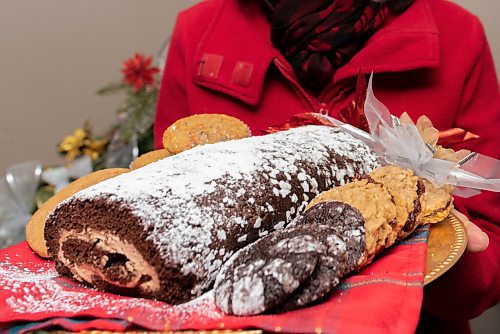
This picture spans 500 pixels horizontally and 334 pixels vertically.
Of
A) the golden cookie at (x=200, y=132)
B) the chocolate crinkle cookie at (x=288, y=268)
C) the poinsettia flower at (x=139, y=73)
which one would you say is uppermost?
the golden cookie at (x=200, y=132)

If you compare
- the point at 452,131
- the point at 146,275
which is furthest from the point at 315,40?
the point at 146,275

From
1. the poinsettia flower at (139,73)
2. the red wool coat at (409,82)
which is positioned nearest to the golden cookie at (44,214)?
the red wool coat at (409,82)

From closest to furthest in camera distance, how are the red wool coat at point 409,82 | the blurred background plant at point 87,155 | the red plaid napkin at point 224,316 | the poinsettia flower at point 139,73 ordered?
1. the red plaid napkin at point 224,316
2. the red wool coat at point 409,82
3. the blurred background plant at point 87,155
4. the poinsettia flower at point 139,73

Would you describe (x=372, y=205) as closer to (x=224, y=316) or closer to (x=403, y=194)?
(x=403, y=194)

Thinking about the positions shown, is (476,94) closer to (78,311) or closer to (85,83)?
(78,311)

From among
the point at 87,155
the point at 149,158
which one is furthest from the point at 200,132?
the point at 87,155

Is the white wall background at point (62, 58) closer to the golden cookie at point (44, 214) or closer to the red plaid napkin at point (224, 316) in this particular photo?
the golden cookie at point (44, 214)
